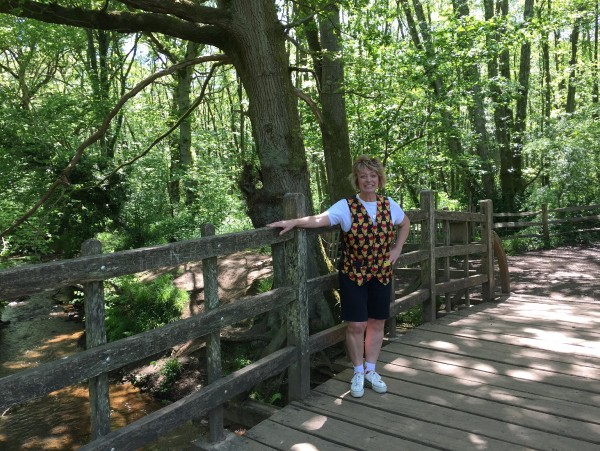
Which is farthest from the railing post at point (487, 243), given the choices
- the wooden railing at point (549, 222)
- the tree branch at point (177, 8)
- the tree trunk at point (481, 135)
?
the wooden railing at point (549, 222)

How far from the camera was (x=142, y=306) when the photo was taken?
10516 mm

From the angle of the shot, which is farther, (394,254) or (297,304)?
(394,254)

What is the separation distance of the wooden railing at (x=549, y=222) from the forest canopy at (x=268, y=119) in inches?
32.5

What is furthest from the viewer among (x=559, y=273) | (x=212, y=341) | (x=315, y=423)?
(x=559, y=273)

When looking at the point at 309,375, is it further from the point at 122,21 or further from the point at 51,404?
the point at 51,404

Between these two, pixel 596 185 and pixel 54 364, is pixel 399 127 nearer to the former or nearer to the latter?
pixel 54 364

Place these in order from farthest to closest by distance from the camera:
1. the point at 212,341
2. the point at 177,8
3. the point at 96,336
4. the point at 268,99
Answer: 1. the point at 268,99
2. the point at 177,8
3. the point at 212,341
4. the point at 96,336

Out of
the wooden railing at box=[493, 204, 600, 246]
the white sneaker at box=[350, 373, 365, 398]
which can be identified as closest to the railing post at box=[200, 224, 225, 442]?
the white sneaker at box=[350, 373, 365, 398]

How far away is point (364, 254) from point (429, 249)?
226cm

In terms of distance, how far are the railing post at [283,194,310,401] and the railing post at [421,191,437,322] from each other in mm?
2256

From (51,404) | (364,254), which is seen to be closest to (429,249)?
(364,254)

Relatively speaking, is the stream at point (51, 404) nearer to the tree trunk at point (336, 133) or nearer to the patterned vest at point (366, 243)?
the tree trunk at point (336, 133)

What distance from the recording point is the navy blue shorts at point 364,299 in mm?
3691

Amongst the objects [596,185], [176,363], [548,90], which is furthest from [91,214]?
[548,90]
